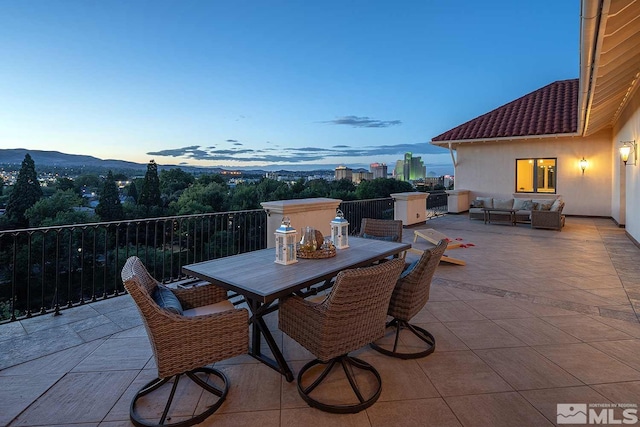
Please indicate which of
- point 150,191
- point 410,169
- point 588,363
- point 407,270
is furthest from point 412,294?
point 410,169

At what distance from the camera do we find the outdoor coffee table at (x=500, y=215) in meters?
9.95

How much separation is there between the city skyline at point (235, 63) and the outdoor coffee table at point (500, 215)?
6.28 m

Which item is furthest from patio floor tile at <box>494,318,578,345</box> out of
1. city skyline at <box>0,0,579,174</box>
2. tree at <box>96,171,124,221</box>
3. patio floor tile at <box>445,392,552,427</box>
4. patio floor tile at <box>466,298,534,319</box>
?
tree at <box>96,171,124,221</box>

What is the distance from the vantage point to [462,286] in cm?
426

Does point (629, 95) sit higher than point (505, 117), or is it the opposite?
point (505, 117)

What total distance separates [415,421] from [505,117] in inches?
539

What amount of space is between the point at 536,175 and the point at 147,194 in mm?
13584

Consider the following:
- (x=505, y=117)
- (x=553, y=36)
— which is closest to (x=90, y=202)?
(x=505, y=117)

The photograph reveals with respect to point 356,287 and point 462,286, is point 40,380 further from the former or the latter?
point 462,286

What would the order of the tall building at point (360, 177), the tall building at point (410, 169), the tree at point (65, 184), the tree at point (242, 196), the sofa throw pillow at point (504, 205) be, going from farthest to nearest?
1. the tall building at point (410, 169)
2. the tall building at point (360, 177)
3. the tree at point (242, 196)
4. the sofa throw pillow at point (504, 205)
5. the tree at point (65, 184)

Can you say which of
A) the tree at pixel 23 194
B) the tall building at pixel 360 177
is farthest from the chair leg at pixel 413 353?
the tall building at pixel 360 177

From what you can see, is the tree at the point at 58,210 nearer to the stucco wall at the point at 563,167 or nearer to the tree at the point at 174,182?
the tree at the point at 174,182

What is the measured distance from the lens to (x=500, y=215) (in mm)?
10172

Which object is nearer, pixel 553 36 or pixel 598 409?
pixel 598 409
